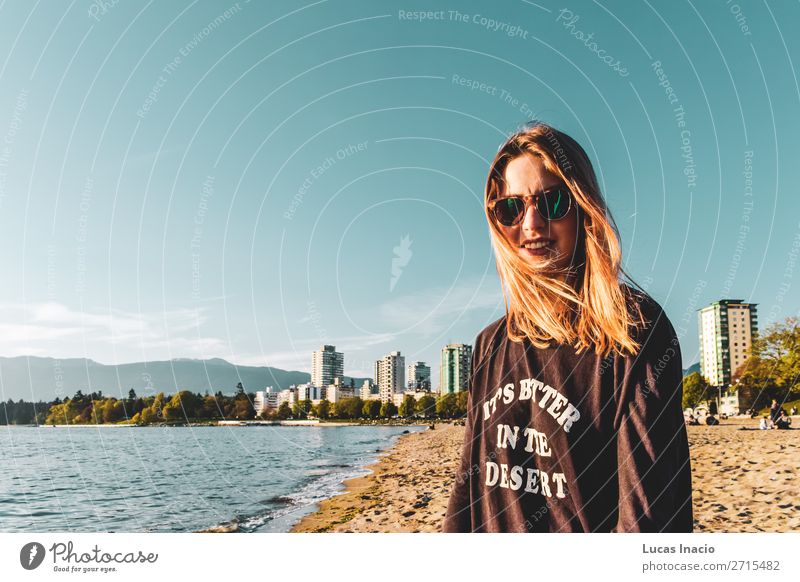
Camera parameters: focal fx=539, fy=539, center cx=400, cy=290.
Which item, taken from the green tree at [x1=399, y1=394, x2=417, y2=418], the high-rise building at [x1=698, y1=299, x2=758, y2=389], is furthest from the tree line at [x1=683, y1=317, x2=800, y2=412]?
the green tree at [x1=399, y1=394, x2=417, y2=418]

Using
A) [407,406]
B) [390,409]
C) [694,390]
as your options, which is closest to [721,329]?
[407,406]

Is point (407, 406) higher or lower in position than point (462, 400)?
lower

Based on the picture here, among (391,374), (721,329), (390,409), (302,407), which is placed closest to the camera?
(721,329)

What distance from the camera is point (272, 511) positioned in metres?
9.91

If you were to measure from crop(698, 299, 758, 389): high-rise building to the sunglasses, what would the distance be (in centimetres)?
349

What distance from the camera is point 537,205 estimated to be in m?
1.71

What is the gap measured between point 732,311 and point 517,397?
4057mm

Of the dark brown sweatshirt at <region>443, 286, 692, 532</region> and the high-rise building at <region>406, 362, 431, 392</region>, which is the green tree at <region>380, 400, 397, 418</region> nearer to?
the high-rise building at <region>406, 362, 431, 392</region>

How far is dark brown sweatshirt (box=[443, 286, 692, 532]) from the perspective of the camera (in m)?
1.29

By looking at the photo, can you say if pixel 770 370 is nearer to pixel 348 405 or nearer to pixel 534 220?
pixel 348 405

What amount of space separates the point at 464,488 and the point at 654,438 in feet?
2.35

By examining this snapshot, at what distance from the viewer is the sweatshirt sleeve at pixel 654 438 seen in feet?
4.18

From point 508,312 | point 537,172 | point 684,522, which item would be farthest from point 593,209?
point 684,522
